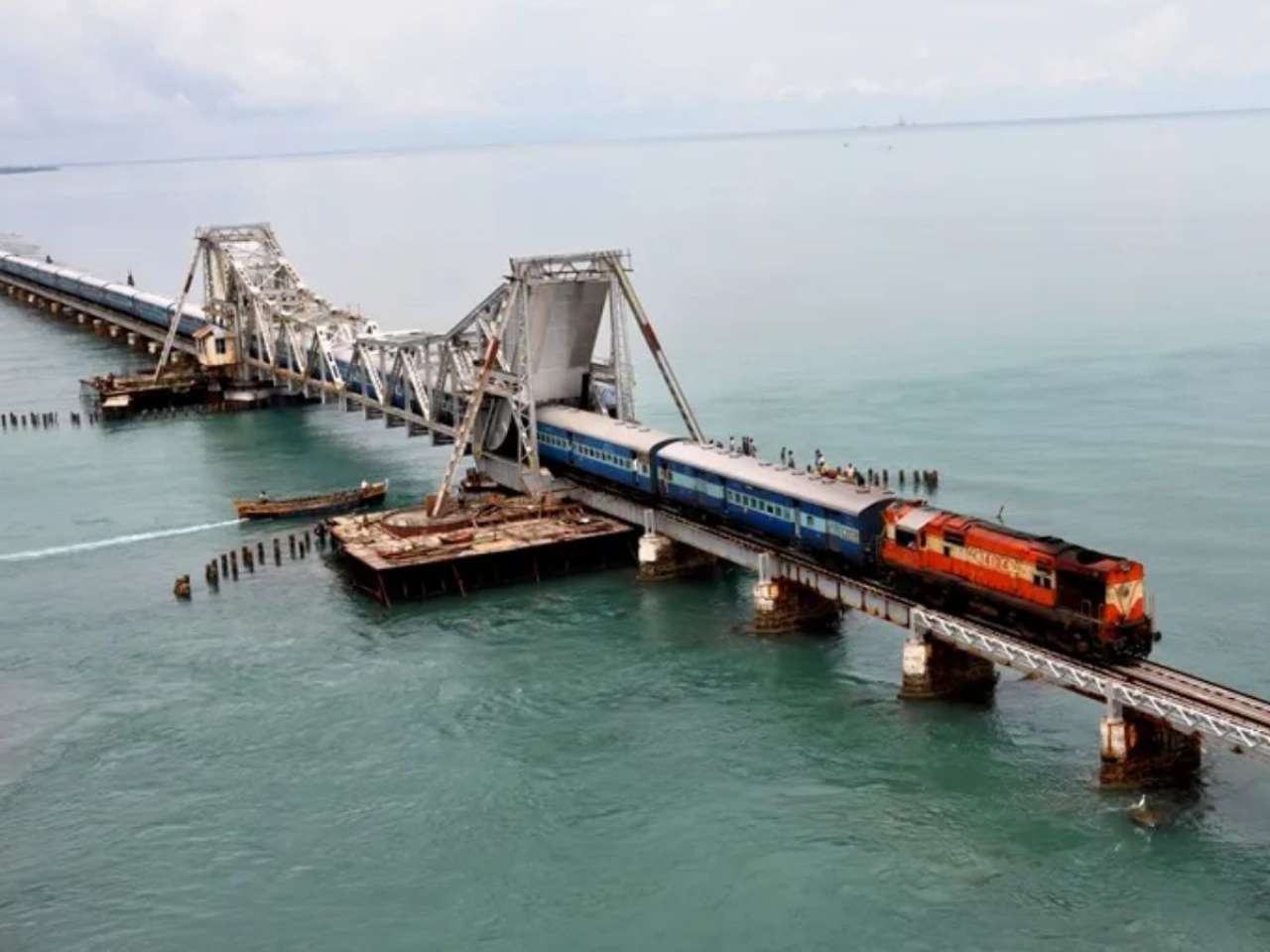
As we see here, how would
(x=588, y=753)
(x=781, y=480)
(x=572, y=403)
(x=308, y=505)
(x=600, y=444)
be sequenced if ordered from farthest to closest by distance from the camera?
(x=308, y=505), (x=572, y=403), (x=600, y=444), (x=781, y=480), (x=588, y=753)

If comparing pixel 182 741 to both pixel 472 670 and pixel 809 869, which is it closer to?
pixel 472 670

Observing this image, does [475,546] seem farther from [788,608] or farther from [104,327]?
[104,327]

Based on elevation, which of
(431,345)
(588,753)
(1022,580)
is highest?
(431,345)

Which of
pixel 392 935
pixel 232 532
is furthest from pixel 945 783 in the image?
pixel 232 532

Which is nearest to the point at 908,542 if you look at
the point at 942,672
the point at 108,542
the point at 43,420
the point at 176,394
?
the point at 942,672

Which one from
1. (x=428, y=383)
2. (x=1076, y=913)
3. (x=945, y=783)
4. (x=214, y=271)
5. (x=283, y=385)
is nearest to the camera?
(x=1076, y=913)

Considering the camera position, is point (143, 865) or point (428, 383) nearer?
point (143, 865)

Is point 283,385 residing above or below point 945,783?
above
